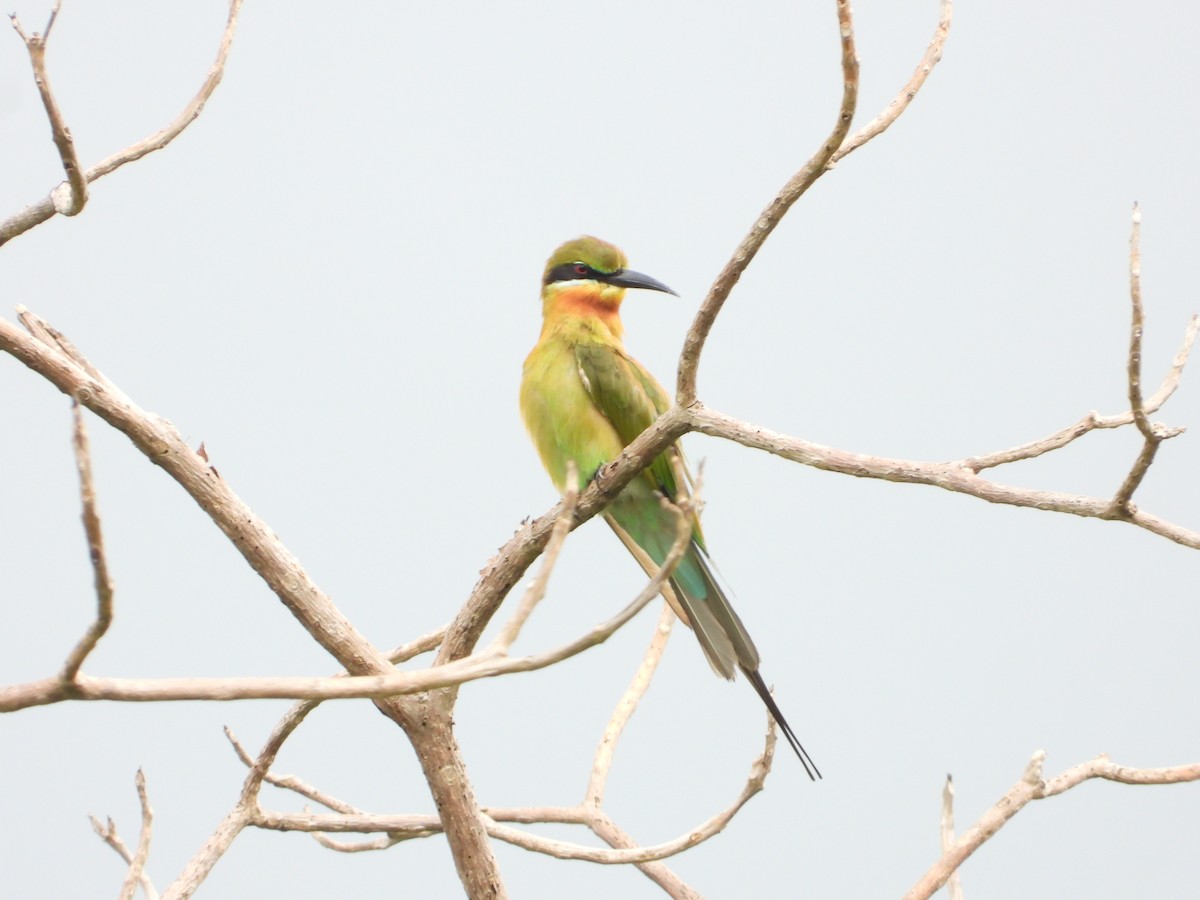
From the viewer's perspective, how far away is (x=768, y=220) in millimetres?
1930

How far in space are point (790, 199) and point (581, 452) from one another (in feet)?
4.70

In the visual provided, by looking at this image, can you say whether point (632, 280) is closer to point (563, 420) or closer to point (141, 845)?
point (563, 420)

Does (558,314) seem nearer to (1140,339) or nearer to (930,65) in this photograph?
(930,65)

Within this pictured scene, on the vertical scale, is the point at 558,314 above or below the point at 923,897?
above

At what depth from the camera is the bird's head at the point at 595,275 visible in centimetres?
354

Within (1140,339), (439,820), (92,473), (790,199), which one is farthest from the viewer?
(439,820)

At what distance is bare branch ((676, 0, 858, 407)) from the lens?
5.79ft

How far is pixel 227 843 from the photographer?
8.14ft

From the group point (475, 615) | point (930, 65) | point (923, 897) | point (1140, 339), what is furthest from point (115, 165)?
point (923, 897)

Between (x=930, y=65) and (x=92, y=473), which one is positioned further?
(x=930, y=65)

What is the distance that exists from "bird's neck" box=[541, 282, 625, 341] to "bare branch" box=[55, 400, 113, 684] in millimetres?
2190

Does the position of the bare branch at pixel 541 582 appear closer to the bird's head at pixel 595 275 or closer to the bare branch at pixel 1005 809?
the bare branch at pixel 1005 809

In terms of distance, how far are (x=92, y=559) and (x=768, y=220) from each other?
106 cm

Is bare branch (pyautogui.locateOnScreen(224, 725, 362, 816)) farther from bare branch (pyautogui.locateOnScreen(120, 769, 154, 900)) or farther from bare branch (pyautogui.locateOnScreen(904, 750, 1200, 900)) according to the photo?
bare branch (pyautogui.locateOnScreen(904, 750, 1200, 900))
